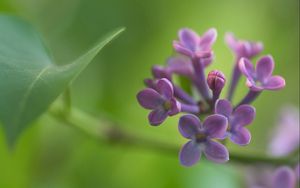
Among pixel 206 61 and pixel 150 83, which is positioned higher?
pixel 206 61

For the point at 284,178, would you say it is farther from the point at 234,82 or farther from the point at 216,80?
the point at 216,80

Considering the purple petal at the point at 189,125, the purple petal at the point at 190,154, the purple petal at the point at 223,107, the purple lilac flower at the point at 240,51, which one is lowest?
the purple petal at the point at 190,154

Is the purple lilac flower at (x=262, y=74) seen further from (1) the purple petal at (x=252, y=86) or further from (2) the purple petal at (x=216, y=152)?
(2) the purple petal at (x=216, y=152)

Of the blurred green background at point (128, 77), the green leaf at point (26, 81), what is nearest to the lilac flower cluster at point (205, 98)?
the green leaf at point (26, 81)

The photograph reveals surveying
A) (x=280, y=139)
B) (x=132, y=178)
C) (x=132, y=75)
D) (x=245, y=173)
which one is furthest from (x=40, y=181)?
(x=280, y=139)

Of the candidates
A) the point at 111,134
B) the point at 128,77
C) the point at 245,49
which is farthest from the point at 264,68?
the point at 128,77

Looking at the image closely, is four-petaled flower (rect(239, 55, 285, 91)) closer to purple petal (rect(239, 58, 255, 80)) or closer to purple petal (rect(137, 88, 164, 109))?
purple petal (rect(239, 58, 255, 80))

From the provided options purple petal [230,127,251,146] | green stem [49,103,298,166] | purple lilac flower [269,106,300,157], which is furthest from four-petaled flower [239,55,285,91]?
purple lilac flower [269,106,300,157]
